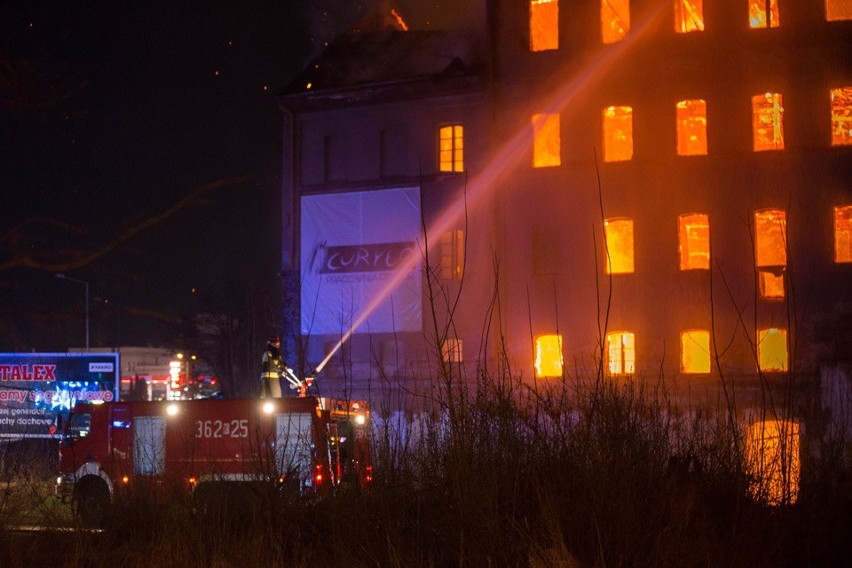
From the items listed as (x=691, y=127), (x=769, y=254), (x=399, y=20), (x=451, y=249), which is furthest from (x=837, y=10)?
(x=399, y=20)

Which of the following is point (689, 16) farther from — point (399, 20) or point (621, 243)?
point (399, 20)

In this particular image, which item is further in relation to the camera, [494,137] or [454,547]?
[494,137]

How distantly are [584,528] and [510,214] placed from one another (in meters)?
25.2

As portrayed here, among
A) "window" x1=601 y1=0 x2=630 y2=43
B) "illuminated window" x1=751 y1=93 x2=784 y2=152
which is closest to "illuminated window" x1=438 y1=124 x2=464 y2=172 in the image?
"window" x1=601 y1=0 x2=630 y2=43

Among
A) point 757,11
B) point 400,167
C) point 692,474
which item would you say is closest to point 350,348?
point 400,167

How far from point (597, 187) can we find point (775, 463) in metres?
23.3

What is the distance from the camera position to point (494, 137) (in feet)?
106

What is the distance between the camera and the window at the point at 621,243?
3106cm

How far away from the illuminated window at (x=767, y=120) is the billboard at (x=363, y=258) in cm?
1073

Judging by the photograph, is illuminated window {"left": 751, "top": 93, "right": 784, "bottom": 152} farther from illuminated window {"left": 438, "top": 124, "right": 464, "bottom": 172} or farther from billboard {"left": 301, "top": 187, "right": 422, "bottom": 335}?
billboard {"left": 301, "top": 187, "right": 422, "bottom": 335}

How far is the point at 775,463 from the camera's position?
812 centimetres

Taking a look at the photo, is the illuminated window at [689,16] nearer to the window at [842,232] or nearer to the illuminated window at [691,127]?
the illuminated window at [691,127]

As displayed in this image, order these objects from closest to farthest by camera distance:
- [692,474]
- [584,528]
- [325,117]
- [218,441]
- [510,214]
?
[584,528] → [692,474] → [218,441] → [510,214] → [325,117]

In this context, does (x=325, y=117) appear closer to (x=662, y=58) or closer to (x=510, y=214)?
(x=510, y=214)
